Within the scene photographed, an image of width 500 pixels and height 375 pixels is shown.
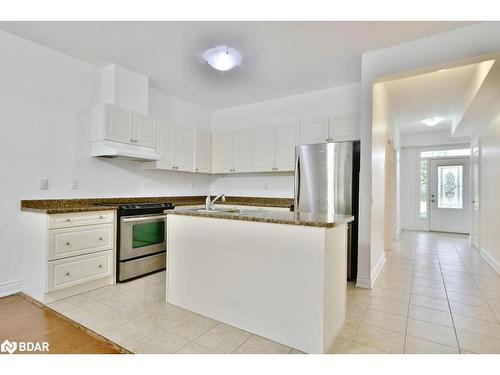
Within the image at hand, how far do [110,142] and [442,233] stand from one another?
7566 millimetres

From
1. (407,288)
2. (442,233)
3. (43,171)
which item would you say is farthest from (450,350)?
(442,233)

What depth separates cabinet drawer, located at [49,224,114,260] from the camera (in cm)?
258

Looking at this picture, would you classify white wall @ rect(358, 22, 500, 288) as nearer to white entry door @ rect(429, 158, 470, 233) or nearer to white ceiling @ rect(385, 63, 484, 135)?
white ceiling @ rect(385, 63, 484, 135)

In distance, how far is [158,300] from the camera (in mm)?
2633

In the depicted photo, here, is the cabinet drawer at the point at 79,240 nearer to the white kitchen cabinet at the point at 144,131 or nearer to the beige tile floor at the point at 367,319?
the beige tile floor at the point at 367,319

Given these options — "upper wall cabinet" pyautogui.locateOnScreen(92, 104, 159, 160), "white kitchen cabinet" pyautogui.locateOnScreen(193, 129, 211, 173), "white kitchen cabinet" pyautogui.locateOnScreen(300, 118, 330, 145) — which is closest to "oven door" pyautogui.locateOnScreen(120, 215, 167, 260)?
"upper wall cabinet" pyautogui.locateOnScreen(92, 104, 159, 160)

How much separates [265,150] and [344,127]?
4.29 ft

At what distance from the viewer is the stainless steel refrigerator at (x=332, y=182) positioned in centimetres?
333

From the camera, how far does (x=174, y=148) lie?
166 inches

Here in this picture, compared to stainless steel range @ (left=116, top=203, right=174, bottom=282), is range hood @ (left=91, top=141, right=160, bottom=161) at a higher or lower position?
higher

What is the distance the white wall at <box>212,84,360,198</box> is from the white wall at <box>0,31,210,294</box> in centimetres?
207

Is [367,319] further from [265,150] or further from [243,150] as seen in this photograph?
[243,150]

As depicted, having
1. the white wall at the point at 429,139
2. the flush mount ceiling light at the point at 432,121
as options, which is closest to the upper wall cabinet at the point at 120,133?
the flush mount ceiling light at the point at 432,121

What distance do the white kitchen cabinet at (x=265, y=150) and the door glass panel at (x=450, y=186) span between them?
16.9 ft
